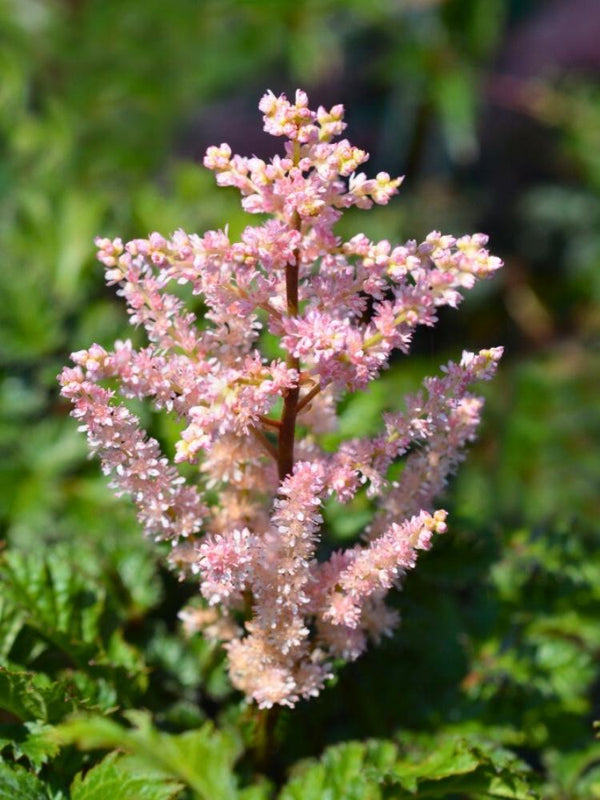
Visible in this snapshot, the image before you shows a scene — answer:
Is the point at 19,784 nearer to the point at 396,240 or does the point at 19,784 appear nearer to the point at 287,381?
the point at 287,381

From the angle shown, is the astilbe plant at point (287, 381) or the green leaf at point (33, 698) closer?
the astilbe plant at point (287, 381)

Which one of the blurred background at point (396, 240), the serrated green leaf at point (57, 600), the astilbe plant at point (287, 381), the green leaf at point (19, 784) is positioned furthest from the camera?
the blurred background at point (396, 240)

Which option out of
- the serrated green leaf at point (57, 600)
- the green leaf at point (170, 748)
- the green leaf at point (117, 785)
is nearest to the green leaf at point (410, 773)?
the green leaf at point (170, 748)

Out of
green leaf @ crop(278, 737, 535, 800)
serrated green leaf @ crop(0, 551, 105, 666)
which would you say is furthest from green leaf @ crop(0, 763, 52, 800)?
green leaf @ crop(278, 737, 535, 800)

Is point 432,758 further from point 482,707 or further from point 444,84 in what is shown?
point 444,84

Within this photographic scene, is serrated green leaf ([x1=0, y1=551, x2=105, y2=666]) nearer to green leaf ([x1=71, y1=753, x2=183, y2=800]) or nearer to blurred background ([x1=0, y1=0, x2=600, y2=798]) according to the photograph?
blurred background ([x1=0, y1=0, x2=600, y2=798])

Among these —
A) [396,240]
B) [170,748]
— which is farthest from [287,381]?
[396,240]

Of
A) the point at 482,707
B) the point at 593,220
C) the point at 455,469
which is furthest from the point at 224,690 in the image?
the point at 593,220

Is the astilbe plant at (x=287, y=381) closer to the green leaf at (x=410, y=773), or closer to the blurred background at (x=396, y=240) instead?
the green leaf at (x=410, y=773)
